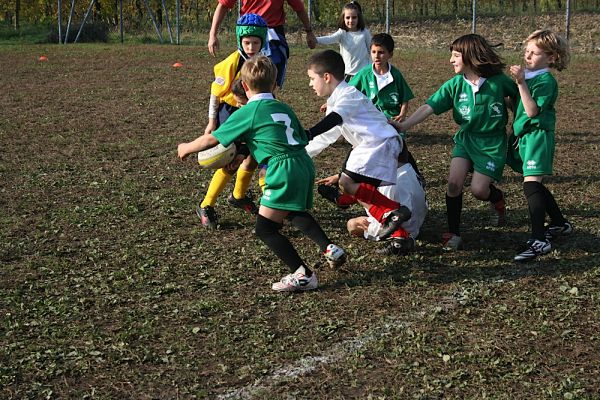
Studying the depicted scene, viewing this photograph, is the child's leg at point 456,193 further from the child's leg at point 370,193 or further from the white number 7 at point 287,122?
the white number 7 at point 287,122

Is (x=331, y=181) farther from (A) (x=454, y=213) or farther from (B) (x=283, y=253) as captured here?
(B) (x=283, y=253)

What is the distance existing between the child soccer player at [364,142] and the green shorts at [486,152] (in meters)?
0.64

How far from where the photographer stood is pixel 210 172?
8523 millimetres

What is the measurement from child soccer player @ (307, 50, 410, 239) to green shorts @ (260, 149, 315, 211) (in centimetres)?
56

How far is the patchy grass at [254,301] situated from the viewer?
4.09 metres

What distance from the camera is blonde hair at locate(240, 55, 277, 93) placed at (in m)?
5.30

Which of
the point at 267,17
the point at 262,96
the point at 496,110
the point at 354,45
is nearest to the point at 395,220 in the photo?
the point at 496,110

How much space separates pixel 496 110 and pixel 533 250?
1.06 meters

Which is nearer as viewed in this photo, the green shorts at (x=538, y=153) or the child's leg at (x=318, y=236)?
the child's leg at (x=318, y=236)

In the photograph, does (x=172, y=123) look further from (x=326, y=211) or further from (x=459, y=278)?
(x=459, y=278)

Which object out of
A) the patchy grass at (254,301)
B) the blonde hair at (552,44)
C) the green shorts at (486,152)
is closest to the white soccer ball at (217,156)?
the patchy grass at (254,301)

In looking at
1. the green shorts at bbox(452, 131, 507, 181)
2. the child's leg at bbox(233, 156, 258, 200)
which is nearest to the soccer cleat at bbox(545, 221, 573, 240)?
the green shorts at bbox(452, 131, 507, 181)

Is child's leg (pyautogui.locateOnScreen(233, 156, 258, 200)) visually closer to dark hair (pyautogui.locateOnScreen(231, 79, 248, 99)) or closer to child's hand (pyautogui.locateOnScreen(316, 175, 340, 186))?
child's hand (pyautogui.locateOnScreen(316, 175, 340, 186))

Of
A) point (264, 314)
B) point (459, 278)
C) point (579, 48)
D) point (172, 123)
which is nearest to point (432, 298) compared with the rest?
point (459, 278)
